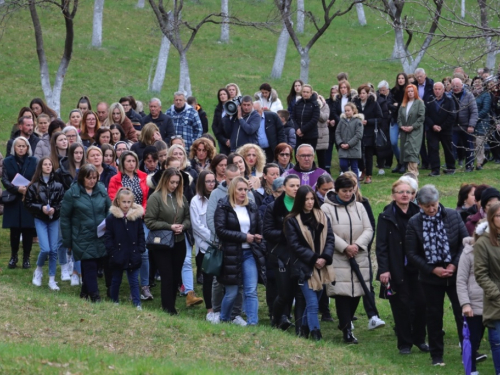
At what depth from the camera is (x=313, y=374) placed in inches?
380

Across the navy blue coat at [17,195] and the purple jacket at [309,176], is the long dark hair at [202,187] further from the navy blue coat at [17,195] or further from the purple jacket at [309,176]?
the navy blue coat at [17,195]

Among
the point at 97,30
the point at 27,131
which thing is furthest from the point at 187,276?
the point at 97,30

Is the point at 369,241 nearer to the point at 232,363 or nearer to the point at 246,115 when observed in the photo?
the point at 232,363

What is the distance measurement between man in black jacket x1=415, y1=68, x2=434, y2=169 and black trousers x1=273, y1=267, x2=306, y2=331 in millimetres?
11591

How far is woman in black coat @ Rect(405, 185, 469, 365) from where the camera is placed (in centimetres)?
1045

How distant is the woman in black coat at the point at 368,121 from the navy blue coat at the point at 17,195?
8650 millimetres

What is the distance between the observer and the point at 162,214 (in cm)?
1256

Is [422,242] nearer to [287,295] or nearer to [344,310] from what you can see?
[344,310]

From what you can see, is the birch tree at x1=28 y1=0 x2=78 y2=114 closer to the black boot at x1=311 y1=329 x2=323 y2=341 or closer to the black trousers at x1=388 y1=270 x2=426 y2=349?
the black boot at x1=311 y1=329 x2=323 y2=341

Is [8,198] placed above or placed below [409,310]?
above

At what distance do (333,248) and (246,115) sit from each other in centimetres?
673

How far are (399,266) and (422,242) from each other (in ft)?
2.04

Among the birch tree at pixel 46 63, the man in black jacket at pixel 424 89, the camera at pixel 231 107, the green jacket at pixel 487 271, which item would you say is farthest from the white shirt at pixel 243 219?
the birch tree at pixel 46 63

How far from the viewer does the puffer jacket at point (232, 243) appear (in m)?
11.7
